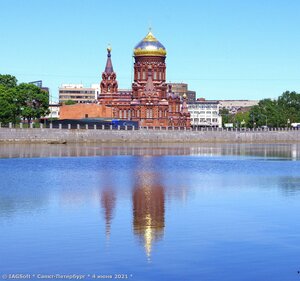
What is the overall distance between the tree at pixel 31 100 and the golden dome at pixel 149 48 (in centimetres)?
3579

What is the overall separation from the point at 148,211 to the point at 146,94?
436 ft

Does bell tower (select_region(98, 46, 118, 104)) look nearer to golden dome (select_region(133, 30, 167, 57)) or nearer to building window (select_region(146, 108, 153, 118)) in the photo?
golden dome (select_region(133, 30, 167, 57))

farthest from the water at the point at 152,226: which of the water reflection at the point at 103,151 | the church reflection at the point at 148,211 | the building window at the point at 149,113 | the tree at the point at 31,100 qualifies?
the building window at the point at 149,113

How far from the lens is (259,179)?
61.3 meters

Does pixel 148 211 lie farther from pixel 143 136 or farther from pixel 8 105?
pixel 143 136

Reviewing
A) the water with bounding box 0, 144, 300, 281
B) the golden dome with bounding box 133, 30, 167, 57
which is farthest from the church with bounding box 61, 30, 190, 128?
the water with bounding box 0, 144, 300, 281

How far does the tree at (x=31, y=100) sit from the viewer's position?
140125 millimetres

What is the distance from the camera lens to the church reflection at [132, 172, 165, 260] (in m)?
32.0

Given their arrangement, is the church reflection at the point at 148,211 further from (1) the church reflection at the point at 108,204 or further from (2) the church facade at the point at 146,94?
(2) the church facade at the point at 146,94

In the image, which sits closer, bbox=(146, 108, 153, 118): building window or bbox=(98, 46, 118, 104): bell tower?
bbox=(146, 108, 153, 118): building window

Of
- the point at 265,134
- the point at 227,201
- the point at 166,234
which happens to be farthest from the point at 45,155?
the point at 265,134

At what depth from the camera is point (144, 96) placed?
172625 millimetres

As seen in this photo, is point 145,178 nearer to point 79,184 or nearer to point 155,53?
point 79,184

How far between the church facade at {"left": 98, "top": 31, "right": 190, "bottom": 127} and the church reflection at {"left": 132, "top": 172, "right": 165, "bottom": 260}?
112905 mm
